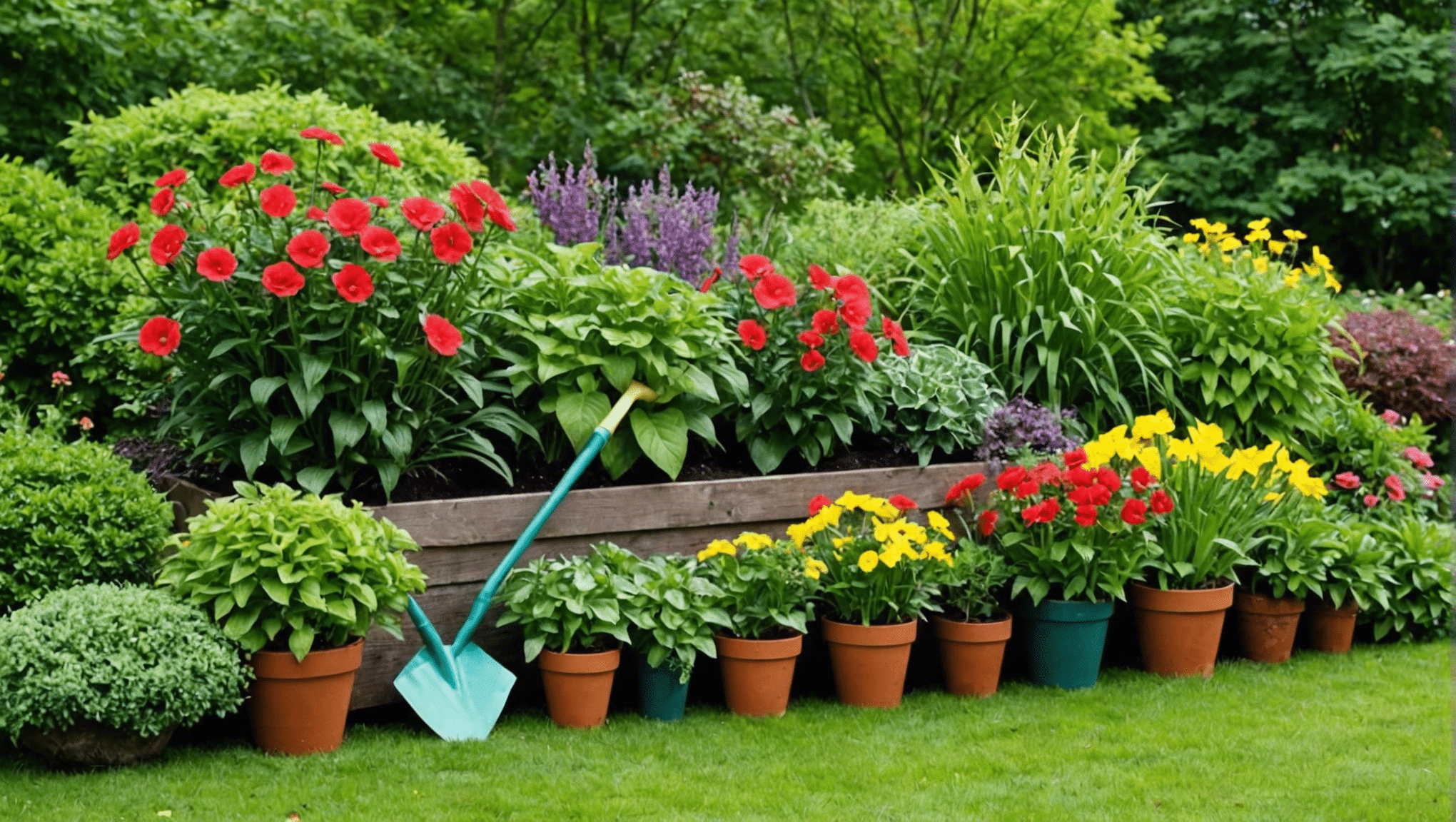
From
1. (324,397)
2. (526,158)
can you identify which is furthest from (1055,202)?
(526,158)

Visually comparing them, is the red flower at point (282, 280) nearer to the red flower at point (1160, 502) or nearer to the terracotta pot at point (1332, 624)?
the red flower at point (1160, 502)

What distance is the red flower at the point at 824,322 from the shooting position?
3.52 metres

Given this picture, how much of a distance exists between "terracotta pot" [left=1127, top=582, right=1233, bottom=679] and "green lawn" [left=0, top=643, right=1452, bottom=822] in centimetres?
16

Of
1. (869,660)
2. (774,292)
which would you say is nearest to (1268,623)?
(869,660)

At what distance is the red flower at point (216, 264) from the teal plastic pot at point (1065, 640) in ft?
6.90

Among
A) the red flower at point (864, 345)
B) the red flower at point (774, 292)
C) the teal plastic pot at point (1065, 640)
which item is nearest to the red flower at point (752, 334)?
the red flower at point (774, 292)

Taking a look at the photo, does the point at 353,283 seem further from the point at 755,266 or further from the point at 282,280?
the point at 755,266

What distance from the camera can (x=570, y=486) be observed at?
322 centimetres

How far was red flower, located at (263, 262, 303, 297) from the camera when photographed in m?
2.89

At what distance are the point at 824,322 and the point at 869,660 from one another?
2.83 feet

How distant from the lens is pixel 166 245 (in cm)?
289

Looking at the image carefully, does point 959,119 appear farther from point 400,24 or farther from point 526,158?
point 400,24

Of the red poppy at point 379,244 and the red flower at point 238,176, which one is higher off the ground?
the red flower at point 238,176

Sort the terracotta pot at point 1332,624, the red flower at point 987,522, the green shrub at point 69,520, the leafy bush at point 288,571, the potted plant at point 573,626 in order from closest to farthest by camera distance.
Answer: the leafy bush at point 288,571 → the green shrub at point 69,520 → the potted plant at point 573,626 → the red flower at point 987,522 → the terracotta pot at point 1332,624
